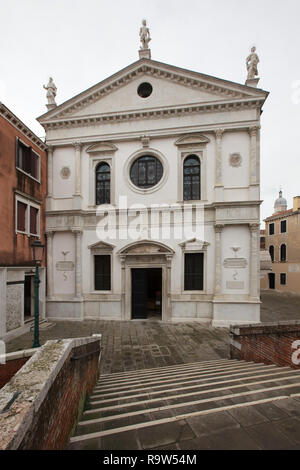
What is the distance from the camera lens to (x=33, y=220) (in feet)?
36.4

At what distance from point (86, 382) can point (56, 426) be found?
6.36 ft

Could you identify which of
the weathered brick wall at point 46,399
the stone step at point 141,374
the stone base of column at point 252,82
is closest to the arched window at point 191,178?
the stone base of column at point 252,82

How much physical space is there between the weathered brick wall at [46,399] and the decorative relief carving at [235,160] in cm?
1069

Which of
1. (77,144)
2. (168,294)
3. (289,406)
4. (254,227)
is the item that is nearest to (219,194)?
(254,227)

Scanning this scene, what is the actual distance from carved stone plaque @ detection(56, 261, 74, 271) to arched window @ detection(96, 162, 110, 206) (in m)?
3.71

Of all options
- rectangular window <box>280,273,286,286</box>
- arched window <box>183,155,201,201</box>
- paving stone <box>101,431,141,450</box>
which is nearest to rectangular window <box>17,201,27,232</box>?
arched window <box>183,155,201,201</box>

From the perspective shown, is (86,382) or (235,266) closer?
(86,382)

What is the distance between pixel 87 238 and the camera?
11711mm

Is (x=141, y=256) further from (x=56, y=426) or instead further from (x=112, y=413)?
(x=56, y=426)

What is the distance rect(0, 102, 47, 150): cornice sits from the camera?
9.15 metres

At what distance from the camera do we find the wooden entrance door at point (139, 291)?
447 inches

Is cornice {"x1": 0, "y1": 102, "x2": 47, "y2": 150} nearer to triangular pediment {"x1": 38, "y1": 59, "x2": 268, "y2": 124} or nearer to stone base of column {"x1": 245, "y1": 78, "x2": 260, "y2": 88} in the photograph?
triangular pediment {"x1": 38, "y1": 59, "x2": 268, "y2": 124}

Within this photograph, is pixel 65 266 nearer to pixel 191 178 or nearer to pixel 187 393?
pixel 191 178

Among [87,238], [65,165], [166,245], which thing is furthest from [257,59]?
[87,238]
